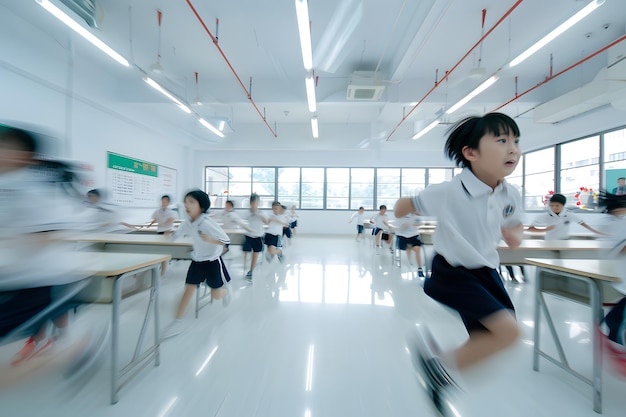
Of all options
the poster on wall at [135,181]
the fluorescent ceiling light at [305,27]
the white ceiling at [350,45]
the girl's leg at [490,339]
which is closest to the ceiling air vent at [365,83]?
the white ceiling at [350,45]

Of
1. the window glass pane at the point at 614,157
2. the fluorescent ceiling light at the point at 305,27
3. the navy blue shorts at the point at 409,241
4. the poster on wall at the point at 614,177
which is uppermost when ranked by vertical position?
the fluorescent ceiling light at the point at 305,27

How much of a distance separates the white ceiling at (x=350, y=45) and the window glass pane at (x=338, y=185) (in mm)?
2800

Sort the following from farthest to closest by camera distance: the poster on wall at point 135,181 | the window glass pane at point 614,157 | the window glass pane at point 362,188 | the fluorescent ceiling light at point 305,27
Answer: the window glass pane at point 362,188, the poster on wall at point 135,181, the window glass pane at point 614,157, the fluorescent ceiling light at point 305,27

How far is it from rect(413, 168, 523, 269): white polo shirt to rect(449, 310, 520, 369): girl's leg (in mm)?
200

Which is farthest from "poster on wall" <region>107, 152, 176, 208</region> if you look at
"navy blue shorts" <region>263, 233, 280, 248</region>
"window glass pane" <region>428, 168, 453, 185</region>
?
"window glass pane" <region>428, 168, 453, 185</region>

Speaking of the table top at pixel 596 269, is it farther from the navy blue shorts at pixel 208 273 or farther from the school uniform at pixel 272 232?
the school uniform at pixel 272 232

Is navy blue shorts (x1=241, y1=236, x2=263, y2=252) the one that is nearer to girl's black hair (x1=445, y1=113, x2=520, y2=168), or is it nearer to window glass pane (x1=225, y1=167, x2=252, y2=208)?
girl's black hair (x1=445, y1=113, x2=520, y2=168)

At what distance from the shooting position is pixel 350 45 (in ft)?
15.8

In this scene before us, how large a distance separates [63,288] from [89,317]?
5.32 ft

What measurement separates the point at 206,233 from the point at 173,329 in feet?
2.46

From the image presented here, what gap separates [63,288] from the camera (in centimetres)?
114

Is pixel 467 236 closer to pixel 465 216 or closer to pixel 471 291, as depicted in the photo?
pixel 465 216

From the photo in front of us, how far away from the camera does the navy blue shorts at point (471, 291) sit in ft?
3.13

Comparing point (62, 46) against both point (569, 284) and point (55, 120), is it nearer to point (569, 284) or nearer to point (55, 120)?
point (55, 120)
